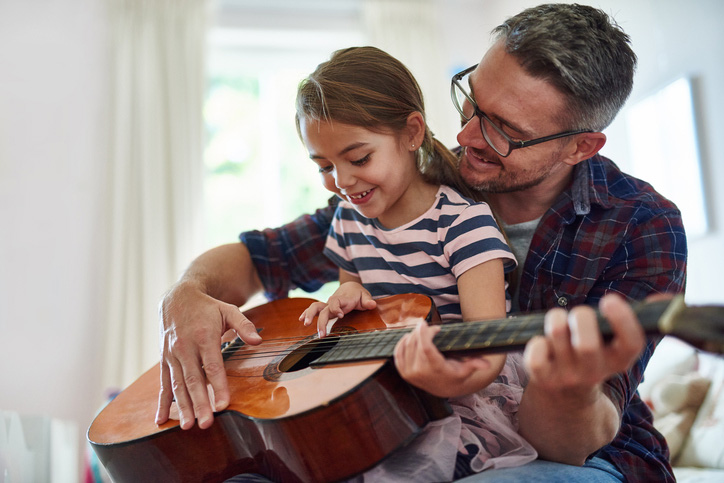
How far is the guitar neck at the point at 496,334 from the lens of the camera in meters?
0.65

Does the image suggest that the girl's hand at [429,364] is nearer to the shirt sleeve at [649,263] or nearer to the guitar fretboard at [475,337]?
the guitar fretboard at [475,337]

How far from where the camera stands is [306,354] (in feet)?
3.75

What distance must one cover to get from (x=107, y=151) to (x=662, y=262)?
3.43 metres

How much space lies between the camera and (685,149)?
2.68 m

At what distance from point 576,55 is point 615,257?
0.47 metres

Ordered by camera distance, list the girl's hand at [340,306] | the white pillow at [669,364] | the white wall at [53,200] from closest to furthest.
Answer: the girl's hand at [340,306] → the white pillow at [669,364] → the white wall at [53,200]

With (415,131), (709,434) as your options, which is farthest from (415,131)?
(709,434)

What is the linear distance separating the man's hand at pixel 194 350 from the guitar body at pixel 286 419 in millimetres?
29

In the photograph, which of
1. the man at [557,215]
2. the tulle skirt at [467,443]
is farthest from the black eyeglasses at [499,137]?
the tulle skirt at [467,443]

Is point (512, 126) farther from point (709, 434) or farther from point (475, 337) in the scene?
point (709, 434)

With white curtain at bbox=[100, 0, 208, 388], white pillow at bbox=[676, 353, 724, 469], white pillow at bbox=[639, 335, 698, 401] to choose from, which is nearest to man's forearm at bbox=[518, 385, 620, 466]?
white pillow at bbox=[676, 353, 724, 469]

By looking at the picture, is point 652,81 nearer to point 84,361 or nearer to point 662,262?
point 662,262

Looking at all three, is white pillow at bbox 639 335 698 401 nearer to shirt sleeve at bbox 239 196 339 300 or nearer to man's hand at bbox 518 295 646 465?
shirt sleeve at bbox 239 196 339 300

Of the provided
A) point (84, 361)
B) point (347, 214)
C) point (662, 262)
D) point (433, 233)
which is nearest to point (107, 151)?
point (84, 361)
